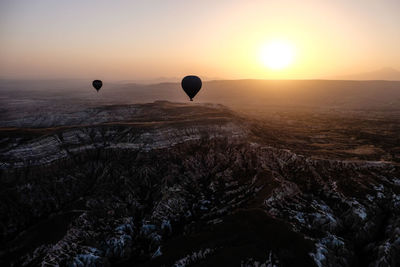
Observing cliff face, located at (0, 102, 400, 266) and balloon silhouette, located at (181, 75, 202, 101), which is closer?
cliff face, located at (0, 102, 400, 266)

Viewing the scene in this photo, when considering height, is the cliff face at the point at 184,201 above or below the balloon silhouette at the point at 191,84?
below

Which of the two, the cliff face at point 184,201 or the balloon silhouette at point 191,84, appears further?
the balloon silhouette at point 191,84

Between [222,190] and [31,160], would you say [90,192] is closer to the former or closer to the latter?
[31,160]

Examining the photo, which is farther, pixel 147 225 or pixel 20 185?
pixel 20 185

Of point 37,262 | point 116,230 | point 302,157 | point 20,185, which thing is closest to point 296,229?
point 302,157

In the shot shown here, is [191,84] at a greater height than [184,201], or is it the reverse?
[191,84]

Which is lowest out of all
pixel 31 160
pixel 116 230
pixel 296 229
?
pixel 116 230

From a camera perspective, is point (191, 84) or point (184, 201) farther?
point (191, 84)

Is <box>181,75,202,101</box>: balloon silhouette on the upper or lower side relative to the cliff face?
upper
